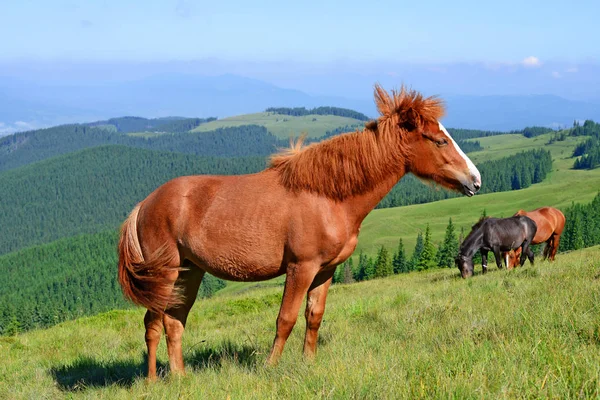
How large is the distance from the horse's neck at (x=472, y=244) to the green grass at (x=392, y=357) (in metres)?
7.91

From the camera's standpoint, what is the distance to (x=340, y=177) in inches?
238

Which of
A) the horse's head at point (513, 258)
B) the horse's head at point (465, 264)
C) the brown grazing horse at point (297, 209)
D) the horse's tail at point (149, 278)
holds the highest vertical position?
the brown grazing horse at point (297, 209)

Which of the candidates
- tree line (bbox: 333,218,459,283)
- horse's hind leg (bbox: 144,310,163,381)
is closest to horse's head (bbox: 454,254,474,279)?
horse's hind leg (bbox: 144,310,163,381)

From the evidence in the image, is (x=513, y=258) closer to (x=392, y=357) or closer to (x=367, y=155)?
(x=367, y=155)

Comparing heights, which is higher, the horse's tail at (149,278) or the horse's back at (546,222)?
the horse's tail at (149,278)

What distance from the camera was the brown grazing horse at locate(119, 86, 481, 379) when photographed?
5883mm

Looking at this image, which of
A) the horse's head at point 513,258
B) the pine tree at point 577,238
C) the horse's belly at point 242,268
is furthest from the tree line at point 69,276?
the horse's belly at point 242,268

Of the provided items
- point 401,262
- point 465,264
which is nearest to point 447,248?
point 401,262

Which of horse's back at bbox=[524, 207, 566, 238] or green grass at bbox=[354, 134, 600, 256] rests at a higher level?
horse's back at bbox=[524, 207, 566, 238]

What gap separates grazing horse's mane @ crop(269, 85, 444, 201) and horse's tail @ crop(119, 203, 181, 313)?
184 cm

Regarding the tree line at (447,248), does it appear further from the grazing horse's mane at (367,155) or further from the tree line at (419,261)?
the grazing horse's mane at (367,155)

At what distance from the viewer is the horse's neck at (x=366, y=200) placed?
608 centimetres

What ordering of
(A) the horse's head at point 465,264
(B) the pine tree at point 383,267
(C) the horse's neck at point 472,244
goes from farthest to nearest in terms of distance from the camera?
(B) the pine tree at point 383,267 → (C) the horse's neck at point 472,244 → (A) the horse's head at point 465,264

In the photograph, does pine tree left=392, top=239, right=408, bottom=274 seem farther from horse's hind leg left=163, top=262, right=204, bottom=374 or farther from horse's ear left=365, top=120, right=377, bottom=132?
horse's ear left=365, top=120, right=377, bottom=132
